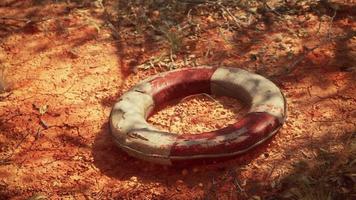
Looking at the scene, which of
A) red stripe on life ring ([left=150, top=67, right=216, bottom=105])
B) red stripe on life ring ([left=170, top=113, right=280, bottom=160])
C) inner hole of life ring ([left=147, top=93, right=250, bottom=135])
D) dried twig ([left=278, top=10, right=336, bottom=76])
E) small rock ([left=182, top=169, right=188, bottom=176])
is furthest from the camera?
dried twig ([left=278, top=10, right=336, bottom=76])

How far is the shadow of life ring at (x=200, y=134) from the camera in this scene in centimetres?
271

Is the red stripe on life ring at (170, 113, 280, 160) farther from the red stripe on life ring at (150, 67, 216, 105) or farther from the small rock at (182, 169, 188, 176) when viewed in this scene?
the red stripe on life ring at (150, 67, 216, 105)

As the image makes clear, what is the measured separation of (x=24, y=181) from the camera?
9.74 feet

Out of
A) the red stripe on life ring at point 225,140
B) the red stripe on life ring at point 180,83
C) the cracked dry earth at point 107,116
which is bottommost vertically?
the cracked dry earth at point 107,116

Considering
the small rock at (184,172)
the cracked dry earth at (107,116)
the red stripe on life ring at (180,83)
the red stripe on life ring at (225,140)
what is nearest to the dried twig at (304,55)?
the cracked dry earth at (107,116)

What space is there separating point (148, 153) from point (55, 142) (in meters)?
0.81

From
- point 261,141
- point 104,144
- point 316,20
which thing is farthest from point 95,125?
point 316,20

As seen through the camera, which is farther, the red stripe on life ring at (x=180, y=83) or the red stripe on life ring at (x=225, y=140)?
the red stripe on life ring at (x=180, y=83)

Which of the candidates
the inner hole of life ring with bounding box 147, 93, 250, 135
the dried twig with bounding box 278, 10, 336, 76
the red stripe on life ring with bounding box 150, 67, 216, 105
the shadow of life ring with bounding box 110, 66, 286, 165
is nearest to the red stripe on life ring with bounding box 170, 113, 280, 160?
the shadow of life ring with bounding box 110, 66, 286, 165

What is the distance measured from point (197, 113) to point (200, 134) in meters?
0.51

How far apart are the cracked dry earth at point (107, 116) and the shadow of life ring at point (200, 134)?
123 millimetres

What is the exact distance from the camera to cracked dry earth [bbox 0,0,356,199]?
2.79 metres

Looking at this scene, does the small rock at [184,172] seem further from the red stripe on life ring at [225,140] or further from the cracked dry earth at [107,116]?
the red stripe on life ring at [225,140]

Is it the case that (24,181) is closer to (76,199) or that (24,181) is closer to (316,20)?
(76,199)
